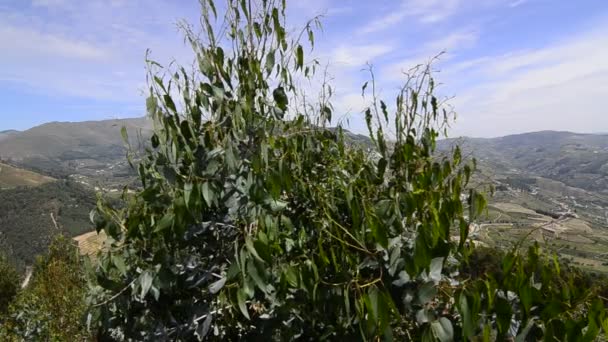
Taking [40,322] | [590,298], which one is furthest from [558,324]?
[40,322]

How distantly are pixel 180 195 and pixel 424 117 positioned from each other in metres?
1.66

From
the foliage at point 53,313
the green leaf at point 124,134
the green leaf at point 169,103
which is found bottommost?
the foliage at point 53,313

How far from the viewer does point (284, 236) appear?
2436 mm

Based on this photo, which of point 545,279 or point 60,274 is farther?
point 60,274

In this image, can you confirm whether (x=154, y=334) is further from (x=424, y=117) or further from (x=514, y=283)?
(x=424, y=117)

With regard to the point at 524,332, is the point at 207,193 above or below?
above

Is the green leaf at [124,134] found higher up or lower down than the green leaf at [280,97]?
lower down

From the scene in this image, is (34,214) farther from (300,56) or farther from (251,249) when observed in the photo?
(251,249)

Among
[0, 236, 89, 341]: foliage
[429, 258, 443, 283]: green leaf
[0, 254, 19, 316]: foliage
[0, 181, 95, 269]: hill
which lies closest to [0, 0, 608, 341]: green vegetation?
[429, 258, 443, 283]: green leaf

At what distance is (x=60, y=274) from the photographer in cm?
1203

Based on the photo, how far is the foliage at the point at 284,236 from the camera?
1.80m

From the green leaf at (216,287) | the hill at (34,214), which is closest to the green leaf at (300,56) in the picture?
the green leaf at (216,287)

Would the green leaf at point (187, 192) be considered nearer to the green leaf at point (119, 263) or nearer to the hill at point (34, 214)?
the green leaf at point (119, 263)

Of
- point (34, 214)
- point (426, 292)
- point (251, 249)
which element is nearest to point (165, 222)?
point (251, 249)
